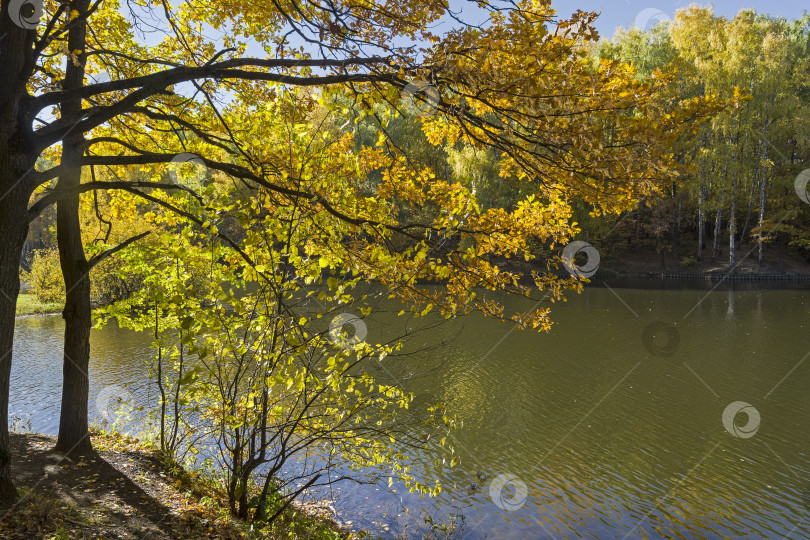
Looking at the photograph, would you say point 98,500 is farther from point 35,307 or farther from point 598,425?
point 35,307

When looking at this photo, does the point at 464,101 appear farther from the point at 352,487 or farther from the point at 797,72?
→ the point at 797,72

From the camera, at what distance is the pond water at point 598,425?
22.7 ft

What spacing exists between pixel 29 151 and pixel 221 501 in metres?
3.67

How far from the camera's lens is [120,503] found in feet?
15.8

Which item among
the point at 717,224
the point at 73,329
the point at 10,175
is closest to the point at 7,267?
the point at 10,175

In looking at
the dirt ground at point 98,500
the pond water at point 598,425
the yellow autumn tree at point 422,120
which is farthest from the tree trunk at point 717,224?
the dirt ground at point 98,500

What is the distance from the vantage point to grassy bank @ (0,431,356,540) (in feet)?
12.8

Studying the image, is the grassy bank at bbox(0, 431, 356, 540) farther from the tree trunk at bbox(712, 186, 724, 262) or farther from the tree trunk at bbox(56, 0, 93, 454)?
the tree trunk at bbox(712, 186, 724, 262)

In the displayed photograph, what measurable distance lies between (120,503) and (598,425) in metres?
7.94

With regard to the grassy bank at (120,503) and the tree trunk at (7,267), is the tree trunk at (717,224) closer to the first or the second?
the grassy bank at (120,503)

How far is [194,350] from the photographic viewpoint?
2.85 m

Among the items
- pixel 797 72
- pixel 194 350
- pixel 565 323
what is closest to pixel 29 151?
pixel 194 350

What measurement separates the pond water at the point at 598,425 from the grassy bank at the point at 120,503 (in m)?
2.00

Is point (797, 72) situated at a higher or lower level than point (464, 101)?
higher
